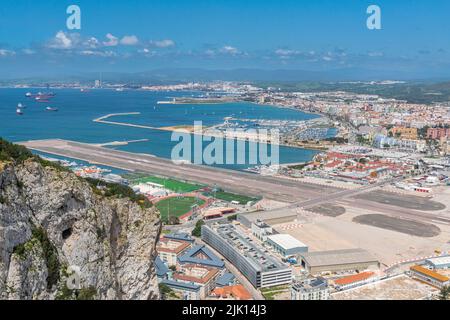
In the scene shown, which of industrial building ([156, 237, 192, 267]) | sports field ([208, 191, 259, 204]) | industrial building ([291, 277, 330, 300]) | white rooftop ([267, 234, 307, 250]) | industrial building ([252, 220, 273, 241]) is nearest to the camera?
industrial building ([291, 277, 330, 300])

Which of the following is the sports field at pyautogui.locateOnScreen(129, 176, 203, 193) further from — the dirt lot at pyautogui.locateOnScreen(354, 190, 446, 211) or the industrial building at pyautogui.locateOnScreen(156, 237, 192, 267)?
the dirt lot at pyautogui.locateOnScreen(354, 190, 446, 211)

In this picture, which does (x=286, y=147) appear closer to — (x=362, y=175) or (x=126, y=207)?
(x=362, y=175)

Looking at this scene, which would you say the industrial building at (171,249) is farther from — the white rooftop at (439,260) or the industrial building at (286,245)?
the white rooftop at (439,260)

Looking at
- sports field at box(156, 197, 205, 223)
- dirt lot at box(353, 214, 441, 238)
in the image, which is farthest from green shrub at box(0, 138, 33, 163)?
dirt lot at box(353, 214, 441, 238)

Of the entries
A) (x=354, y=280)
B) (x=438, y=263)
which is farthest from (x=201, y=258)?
(x=438, y=263)

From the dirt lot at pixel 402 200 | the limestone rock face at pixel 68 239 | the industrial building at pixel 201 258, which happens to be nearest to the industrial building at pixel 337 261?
the industrial building at pixel 201 258

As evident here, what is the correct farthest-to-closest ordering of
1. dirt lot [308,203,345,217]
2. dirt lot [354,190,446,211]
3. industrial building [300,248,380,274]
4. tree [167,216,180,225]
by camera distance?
dirt lot [354,190,446,211] → dirt lot [308,203,345,217] → tree [167,216,180,225] → industrial building [300,248,380,274]
